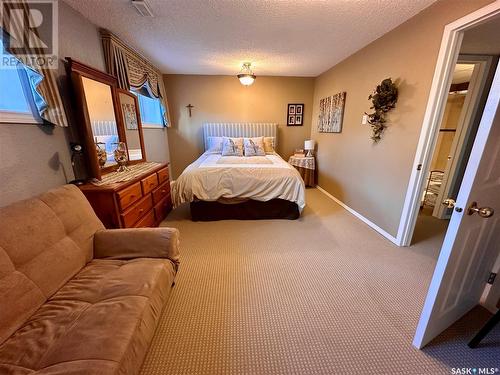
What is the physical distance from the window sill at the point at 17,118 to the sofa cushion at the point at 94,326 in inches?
43.5

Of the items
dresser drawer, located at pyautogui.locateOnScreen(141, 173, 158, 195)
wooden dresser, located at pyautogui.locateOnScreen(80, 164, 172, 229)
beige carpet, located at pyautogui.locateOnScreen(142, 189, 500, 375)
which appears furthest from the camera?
dresser drawer, located at pyautogui.locateOnScreen(141, 173, 158, 195)

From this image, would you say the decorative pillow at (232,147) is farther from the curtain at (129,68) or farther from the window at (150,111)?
the curtain at (129,68)

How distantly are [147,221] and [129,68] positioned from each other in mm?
2127

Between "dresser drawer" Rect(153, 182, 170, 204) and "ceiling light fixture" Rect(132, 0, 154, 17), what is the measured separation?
1.85 metres

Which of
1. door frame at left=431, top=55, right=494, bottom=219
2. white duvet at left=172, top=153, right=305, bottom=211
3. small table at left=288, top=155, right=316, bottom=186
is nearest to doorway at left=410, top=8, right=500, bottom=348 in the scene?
door frame at left=431, top=55, right=494, bottom=219

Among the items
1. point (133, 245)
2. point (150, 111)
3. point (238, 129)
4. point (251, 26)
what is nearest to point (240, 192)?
point (133, 245)

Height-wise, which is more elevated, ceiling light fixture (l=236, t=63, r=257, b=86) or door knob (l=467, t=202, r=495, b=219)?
ceiling light fixture (l=236, t=63, r=257, b=86)

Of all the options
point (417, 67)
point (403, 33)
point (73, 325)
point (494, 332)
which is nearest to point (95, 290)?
point (73, 325)

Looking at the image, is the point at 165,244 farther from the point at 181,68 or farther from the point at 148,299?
the point at 181,68

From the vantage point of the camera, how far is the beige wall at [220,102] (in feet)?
14.9

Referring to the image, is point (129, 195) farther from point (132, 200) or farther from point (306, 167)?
point (306, 167)

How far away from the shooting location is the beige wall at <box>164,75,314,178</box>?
4.53 metres

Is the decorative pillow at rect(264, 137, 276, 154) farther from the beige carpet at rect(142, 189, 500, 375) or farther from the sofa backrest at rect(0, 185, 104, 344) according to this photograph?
the sofa backrest at rect(0, 185, 104, 344)

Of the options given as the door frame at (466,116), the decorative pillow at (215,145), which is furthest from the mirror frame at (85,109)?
the door frame at (466,116)
